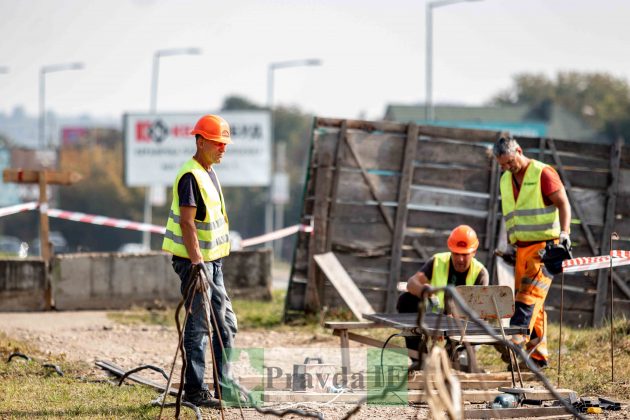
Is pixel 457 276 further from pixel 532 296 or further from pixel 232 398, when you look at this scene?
pixel 232 398

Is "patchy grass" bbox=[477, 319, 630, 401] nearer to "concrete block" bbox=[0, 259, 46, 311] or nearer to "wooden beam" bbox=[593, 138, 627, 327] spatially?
"wooden beam" bbox=[593, 138, 627, 327]

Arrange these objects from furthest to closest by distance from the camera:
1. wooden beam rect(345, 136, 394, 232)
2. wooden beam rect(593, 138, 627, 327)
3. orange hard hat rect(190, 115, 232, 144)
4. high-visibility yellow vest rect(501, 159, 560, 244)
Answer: wooden beam rect(593, 138, 627, 327) → wooden beam rect(345, 136, 394, 232) → high-visibility yellow vest rect(501, 159, 560, 244) → orange hard hat rect(190, 115, 232, 144)

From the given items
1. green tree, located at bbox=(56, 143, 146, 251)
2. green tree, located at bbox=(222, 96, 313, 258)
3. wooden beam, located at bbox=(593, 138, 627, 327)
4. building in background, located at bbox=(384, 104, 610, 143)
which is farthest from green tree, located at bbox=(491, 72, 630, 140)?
wooden beam, located at bbox=(593, 138, 627, 327)

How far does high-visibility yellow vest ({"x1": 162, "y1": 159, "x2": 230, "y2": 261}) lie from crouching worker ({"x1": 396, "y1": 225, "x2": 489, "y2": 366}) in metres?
2.16

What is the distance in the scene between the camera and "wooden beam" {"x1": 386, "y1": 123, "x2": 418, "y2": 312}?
13914 millimetres

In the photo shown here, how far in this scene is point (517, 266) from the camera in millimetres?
9734

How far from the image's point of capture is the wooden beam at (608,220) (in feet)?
45.6

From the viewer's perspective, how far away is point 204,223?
7.80 metres

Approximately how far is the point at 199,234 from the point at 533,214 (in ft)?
11.1

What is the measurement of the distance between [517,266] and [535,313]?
506 mm

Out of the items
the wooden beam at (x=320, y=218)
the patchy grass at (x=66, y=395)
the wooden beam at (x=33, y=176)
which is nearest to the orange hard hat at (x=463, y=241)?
the patchy grass at (x=66, y=395)

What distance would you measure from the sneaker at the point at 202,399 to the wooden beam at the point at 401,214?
251 inches

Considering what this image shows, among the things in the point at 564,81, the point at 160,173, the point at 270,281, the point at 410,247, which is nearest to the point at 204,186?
the point at 410,247

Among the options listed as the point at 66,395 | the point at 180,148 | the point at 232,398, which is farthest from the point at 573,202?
the point at 180,148
